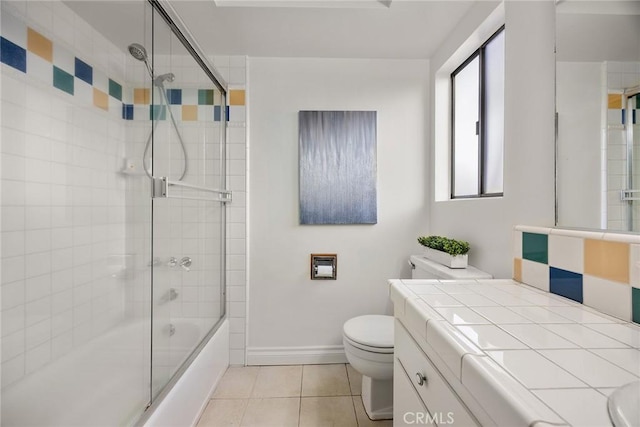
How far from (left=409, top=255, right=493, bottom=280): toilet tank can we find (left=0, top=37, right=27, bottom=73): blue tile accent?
2.12m

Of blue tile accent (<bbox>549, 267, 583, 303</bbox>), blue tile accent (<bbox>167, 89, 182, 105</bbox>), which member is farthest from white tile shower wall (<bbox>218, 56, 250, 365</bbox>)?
blue tile accent (<bbox>549, 267, 583, 303</bbox>)

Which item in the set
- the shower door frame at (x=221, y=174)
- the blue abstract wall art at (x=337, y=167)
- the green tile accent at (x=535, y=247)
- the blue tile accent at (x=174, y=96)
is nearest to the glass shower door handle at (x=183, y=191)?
the shower door frame at (x=221, y=174)

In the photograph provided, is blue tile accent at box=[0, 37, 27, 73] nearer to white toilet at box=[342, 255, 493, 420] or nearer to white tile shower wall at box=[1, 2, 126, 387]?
white tile shower wall at box=[1, 2, 126, 387]

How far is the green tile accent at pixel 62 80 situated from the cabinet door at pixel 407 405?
6.49 feet

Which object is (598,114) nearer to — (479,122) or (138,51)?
(479,122)

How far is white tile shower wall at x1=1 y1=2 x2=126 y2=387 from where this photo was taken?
1120 mm

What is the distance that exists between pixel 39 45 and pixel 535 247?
2.25 meters

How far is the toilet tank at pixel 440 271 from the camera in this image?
4.21ft

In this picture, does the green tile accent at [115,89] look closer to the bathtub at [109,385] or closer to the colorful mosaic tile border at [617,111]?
the bathtub at [109,385]

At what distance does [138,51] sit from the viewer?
134cm

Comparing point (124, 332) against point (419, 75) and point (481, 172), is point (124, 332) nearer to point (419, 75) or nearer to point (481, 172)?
point (481, 172)

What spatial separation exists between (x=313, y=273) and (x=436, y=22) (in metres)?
1.77

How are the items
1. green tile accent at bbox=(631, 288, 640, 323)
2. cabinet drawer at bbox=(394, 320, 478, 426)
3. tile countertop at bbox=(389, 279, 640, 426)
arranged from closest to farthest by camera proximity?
1. tile countertop at bbox=(389, 279, 640, 426)
2. cabinet drawer at bbox=(394, 320, 478, 426)
3. green tile accent at bbox=(631, 288, 640, 323)

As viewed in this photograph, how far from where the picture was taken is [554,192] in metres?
0.98
